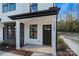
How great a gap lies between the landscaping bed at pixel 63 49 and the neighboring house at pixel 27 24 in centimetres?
17

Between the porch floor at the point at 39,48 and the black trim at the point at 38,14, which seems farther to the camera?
the porch floor at the point at 39,48

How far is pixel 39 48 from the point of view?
5523 millimetres

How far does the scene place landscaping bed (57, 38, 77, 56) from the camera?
504 centimetres

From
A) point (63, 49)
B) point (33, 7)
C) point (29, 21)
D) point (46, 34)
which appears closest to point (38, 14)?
point (33, 7)

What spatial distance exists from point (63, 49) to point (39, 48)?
0.89 m

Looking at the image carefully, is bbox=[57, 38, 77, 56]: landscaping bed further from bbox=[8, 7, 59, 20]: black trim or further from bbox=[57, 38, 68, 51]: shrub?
bbox=[8, 7, 59, 20]: black trim

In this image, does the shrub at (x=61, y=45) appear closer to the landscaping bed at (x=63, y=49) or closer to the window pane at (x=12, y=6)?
the landscaping bed at (x=63, y=49)

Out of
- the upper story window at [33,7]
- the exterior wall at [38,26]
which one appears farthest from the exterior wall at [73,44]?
the upper story window at [33,7]

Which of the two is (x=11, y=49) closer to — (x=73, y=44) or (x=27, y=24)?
(x=27, y=24)

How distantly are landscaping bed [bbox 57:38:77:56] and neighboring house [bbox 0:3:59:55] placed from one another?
6.6 inches

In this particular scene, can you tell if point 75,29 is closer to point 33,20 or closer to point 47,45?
point 47,45

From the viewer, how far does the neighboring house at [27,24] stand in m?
5.32

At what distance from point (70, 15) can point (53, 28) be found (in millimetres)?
721

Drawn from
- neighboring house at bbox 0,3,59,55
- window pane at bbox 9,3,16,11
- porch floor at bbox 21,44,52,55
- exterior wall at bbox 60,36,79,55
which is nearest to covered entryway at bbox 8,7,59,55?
neighboring house at bbox 0,3,59,55
